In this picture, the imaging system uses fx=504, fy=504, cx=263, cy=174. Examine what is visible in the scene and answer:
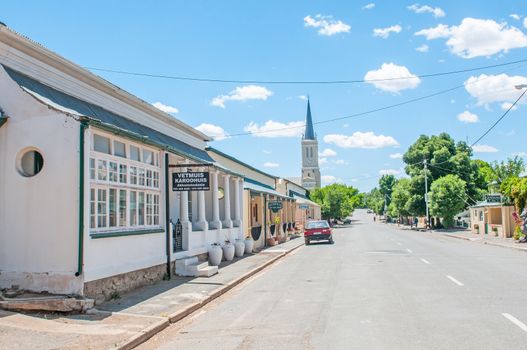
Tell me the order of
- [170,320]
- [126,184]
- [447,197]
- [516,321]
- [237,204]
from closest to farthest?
[516,321]
[170,320]
[126,184]
[237,204]
[447,197]

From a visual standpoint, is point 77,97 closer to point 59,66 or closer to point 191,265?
point 59,66

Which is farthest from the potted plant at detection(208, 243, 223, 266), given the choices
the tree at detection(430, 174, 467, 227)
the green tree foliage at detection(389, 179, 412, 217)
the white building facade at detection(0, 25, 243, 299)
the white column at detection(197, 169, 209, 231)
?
the green tree foliage at detection(389, 179, 412, 217)

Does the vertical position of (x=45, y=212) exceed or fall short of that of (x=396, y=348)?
it exceeds it

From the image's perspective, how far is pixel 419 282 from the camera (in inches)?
519

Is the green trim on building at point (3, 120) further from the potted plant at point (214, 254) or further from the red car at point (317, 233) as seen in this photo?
the red car at point (317, 233)

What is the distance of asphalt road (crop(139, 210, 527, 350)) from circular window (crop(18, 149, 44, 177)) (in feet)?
14.0

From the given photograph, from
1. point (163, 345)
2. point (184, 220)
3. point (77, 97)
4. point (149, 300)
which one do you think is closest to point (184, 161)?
point (184, 220)

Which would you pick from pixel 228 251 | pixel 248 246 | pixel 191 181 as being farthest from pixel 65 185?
pixel 248 246

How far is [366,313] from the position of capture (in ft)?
29.9

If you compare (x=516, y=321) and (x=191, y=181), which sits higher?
(x=191, y=181)

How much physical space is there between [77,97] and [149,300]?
5.42 m

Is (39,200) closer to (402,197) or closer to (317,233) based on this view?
(317,233)

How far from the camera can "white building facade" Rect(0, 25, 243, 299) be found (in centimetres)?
970

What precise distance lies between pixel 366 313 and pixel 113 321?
4.46 meters
